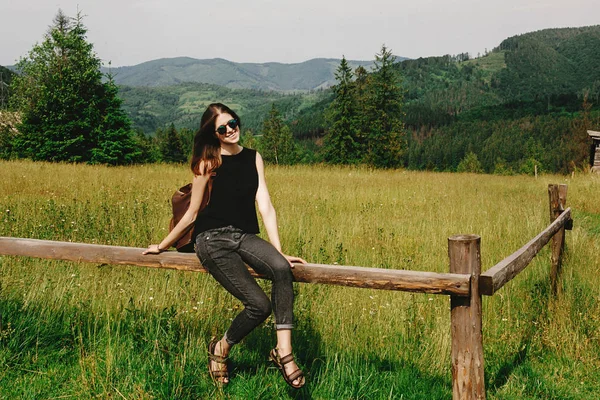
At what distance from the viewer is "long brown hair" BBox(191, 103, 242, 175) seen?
316cm

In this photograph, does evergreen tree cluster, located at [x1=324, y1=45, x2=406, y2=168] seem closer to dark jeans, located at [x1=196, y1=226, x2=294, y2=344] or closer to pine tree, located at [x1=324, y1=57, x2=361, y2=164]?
pine tree, located at [x1=324, y1=57, x2=361, y2=164]

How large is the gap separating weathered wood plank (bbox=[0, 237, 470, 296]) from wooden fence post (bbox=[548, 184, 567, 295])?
373cm

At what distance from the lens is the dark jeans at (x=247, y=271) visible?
2.98 metres

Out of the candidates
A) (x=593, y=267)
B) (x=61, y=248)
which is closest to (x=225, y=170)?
(x=61, y=248)

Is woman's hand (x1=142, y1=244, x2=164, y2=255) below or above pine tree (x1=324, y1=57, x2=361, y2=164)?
below

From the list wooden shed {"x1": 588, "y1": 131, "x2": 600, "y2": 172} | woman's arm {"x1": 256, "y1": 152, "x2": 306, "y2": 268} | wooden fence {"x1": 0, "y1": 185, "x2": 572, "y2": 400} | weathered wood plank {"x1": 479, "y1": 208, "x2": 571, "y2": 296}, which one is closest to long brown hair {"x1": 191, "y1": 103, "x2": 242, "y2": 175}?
woman's arm {"x1": 256, "y1": 152, "x2": 306, "y2": 268}

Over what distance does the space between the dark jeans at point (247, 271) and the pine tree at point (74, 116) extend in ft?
85.0

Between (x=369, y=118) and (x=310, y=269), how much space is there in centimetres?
4339

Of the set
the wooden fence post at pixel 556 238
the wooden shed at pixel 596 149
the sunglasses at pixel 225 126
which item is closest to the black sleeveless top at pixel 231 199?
the sunglasses at pixel 225 126

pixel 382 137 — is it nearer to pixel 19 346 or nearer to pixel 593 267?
pixel 593 267

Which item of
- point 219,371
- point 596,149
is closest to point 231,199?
point 219,371

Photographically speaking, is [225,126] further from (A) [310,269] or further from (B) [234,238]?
(A) [310,269]

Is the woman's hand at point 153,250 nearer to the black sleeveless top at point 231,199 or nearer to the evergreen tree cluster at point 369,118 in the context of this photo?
the black sleeveless top at point 231,199

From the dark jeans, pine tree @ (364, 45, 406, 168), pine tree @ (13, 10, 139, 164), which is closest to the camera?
the dark jeans
